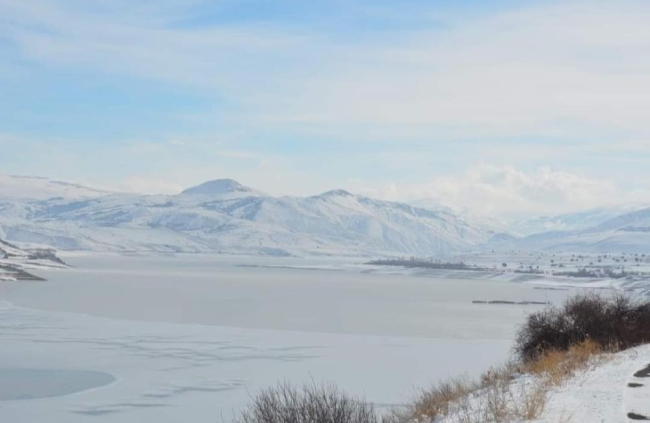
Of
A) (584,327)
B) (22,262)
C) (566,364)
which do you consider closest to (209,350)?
(584,327)

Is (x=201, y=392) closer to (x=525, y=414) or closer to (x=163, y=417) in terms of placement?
(x=163, y=417)

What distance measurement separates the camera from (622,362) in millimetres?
13086

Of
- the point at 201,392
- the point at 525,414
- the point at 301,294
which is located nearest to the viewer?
the point at 525,414

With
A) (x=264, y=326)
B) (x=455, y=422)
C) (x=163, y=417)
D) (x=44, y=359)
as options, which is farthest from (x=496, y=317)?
(x=455, y=422)

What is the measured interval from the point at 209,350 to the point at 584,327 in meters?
14.5

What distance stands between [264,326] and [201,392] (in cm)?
1863

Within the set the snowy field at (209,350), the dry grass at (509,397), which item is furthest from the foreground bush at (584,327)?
the dry grass at (509,397)

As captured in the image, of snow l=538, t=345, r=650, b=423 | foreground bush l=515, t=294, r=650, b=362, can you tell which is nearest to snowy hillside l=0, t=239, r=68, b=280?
foreground bush l=515, t=294, r=650, b=362

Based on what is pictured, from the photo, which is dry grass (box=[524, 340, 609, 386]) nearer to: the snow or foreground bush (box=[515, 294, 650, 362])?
the snow

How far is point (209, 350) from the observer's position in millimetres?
29953

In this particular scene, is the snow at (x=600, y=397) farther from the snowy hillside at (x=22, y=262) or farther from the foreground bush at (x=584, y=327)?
the snowy hillside at (x=22, y=262)

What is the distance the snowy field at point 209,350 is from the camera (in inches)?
791

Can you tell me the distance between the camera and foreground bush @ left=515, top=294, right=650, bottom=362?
65.2 feet

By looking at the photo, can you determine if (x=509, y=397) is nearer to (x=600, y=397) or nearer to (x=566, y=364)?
(x=600, y=397)
